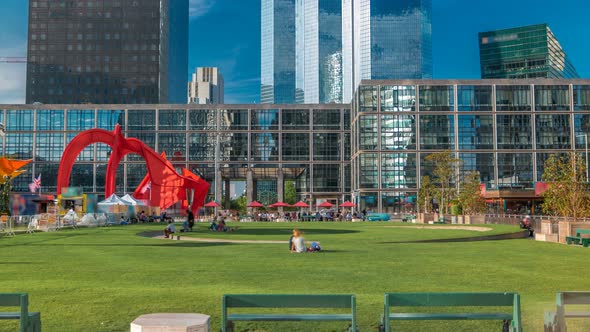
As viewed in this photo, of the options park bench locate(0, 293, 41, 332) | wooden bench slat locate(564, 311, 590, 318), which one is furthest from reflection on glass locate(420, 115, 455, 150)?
park bench locate(0, 293, 41, 332)

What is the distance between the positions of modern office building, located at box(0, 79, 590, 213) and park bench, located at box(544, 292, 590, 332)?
8123 cm

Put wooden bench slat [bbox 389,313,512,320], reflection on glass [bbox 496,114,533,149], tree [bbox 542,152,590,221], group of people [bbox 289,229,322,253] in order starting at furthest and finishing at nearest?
reflection on glass [bbox 496,114,533,149] < tree [bbox 542,152,590,221] < group of people [bbox 289,229,322,253] < wooden bench slat [bbox 389,313,512,320]

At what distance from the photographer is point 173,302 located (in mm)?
11047

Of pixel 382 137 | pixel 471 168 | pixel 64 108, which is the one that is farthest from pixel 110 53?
pixel 471 168

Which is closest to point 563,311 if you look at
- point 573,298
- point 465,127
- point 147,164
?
point 573,298

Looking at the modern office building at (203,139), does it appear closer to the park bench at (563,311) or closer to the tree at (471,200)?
the tree at (471,200)

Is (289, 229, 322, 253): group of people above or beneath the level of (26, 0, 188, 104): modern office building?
beneath

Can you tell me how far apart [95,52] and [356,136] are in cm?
9218

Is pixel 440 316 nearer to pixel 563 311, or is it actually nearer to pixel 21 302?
pixel 563 311

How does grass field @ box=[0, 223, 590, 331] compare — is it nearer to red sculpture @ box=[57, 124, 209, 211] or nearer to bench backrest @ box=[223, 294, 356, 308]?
bench backrest @ box=[223, 294, 356, 308]

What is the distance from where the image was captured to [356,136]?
110 m

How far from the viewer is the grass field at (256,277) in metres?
9.89

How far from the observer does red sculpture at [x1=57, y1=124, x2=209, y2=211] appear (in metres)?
49.8

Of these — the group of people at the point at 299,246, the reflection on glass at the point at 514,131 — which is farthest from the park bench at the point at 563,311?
the reflection on glass at the point at 514,131
